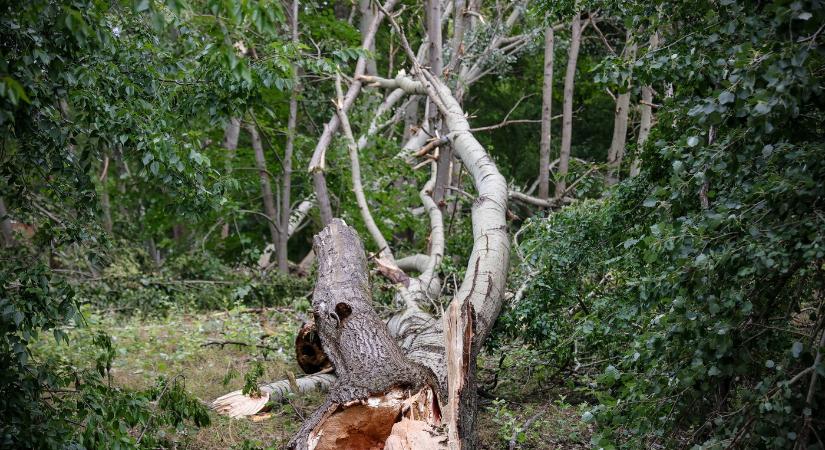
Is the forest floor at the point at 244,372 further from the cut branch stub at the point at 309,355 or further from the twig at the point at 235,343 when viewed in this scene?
the cut branch stub at the point at 309,355

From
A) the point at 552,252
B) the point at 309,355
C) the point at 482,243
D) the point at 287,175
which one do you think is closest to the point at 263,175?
the point at 287,175

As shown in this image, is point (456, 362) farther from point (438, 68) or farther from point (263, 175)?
point (263, 175)

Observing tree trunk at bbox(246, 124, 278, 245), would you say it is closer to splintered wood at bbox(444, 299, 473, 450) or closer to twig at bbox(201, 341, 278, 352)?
twig at bbox(201, 341, 278, 352)

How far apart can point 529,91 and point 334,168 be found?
8211 mm

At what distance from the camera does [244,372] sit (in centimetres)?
728

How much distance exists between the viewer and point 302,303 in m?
9.56

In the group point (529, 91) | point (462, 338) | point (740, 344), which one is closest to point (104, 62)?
point (462, 338)

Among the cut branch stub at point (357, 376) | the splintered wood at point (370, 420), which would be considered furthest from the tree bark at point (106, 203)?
the splintered wood at point (370, 420)

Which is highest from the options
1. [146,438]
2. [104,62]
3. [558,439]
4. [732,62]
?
[104,62]

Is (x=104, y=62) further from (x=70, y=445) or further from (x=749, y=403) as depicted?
(x=749, y=403)

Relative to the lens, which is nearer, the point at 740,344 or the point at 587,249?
the point at 740,344

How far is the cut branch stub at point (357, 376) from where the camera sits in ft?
15.0

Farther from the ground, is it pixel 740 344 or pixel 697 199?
pixel 697 199

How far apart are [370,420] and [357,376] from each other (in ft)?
1.25
